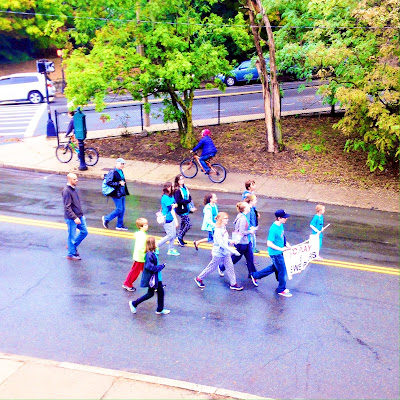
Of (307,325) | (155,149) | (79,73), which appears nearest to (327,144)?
(155,149)

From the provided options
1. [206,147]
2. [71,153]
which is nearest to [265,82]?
[206,147]

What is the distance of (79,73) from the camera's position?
17062 millimetres

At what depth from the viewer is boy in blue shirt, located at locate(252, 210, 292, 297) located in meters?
9.47

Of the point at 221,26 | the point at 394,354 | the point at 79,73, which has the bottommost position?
the point at 394,354

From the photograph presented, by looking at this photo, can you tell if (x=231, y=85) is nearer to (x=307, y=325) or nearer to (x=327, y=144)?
(x=327, y=144)

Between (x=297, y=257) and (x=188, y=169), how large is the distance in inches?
334

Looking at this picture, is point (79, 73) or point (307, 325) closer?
point (307, 325)

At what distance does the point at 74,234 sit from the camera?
11.1 m

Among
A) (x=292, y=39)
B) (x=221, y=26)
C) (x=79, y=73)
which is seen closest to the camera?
(x=79, y=73)

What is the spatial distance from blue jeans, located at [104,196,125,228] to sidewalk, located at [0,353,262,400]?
18.5 ft

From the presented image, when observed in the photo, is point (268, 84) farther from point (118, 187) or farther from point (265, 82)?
point (118, 187)

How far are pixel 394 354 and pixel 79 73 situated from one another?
42.7ft

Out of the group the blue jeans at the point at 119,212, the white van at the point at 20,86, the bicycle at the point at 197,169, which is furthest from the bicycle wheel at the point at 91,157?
the white van at the point at 20,86

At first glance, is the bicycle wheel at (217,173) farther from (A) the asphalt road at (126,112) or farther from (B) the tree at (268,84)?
(A) the asphalt road at (126,112)
